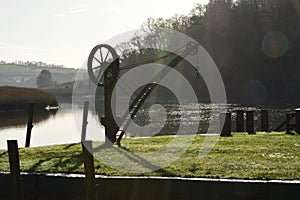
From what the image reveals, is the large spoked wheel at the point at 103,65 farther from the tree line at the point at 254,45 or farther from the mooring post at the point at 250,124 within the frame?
the tree line at the point at 254,45

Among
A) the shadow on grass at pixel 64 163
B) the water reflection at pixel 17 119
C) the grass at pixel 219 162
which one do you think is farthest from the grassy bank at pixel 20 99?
the shadow on grass at pixel 64 163

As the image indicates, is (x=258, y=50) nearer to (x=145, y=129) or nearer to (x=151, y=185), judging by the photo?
(x=145, y=129)

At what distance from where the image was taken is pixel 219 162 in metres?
9.98

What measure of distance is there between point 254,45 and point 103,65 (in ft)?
205

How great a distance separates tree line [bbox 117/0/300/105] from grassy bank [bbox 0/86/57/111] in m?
22.6

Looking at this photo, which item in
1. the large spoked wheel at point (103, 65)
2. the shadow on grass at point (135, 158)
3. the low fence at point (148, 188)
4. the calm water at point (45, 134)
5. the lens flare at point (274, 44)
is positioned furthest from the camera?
the lens flare at point (274, 44)

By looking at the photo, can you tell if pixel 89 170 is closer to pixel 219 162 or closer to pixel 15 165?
pixel 15 165

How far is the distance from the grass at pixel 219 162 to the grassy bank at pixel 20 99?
44691 mm

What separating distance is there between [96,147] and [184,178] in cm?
569

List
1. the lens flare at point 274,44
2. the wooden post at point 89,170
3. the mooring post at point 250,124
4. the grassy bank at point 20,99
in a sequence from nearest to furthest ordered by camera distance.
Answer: the wooden post at point 89,170, the mooring post at point 250,124, the grassy bank at point 20,99, the lens flare at point 274,44

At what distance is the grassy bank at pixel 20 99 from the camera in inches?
2228

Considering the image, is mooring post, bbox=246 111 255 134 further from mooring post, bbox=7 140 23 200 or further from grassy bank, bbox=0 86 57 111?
grassy bank, bbox=0 86 57 111

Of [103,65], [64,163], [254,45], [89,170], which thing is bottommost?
Answer: [64,163]

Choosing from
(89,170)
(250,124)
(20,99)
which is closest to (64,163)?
(89,170)
